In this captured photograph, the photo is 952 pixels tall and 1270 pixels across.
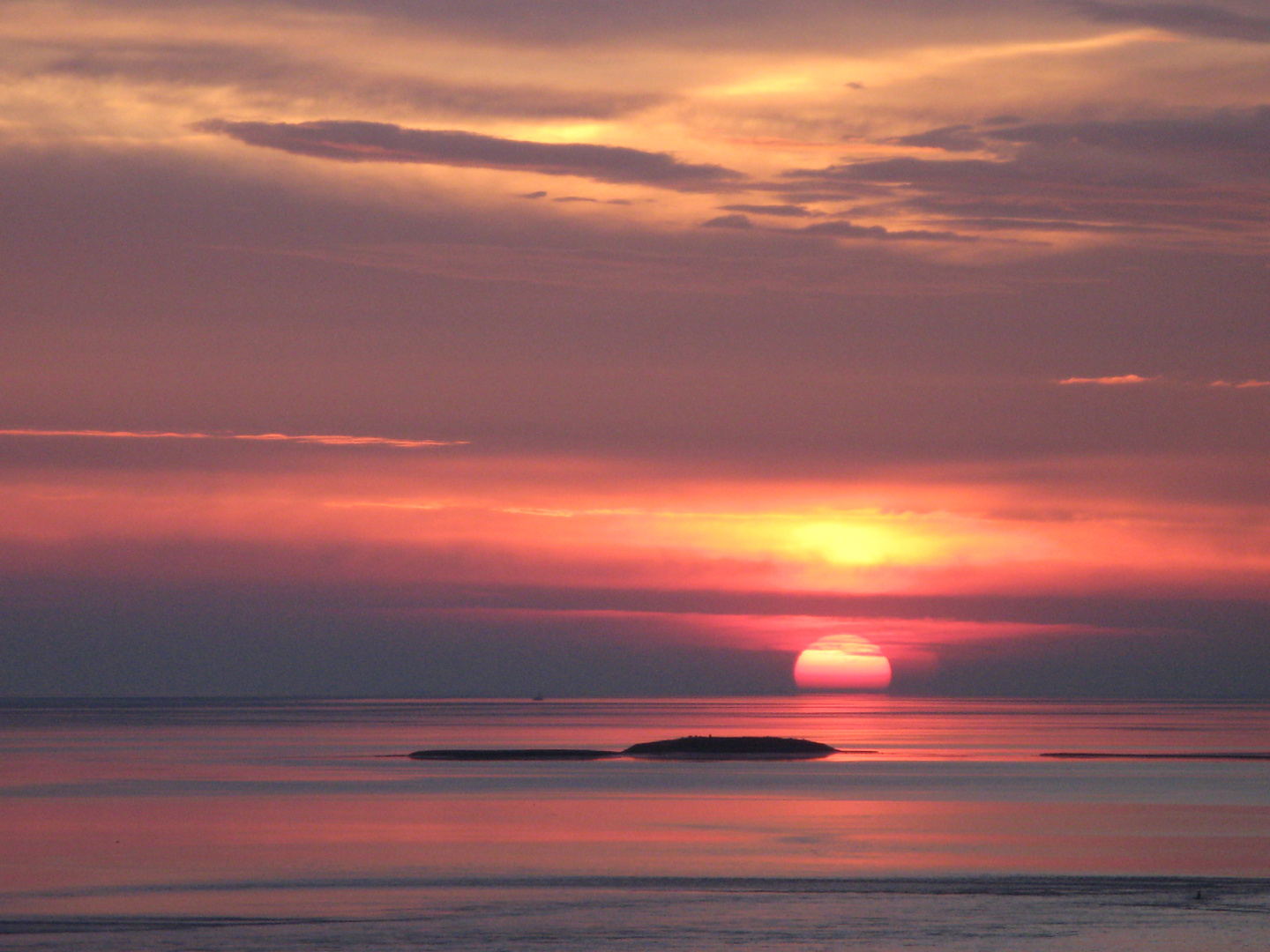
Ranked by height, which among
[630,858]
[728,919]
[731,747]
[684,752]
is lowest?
[728,919]

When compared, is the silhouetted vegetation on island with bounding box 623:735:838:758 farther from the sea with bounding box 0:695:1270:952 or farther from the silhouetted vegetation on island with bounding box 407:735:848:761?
the sea with bounding box 0:695:1270:952

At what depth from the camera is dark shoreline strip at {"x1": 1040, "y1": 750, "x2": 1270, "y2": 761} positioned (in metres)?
131

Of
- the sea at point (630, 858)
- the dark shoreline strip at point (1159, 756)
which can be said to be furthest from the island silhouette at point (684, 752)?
the dark shoreline strip at point (1159, 756)

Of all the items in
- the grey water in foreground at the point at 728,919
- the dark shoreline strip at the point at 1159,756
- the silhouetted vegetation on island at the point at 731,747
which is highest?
the silhouetted vegetation on island at the point at 731,747

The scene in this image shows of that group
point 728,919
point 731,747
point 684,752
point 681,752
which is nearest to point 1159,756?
point 731,747

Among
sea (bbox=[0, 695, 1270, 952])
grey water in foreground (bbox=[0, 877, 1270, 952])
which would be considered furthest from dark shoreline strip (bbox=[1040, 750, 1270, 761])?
grey water in foreground (bbox=[0, 877, 1270, 952])

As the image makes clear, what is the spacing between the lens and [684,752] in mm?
135625

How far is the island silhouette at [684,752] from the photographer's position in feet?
426

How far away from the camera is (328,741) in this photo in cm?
16112

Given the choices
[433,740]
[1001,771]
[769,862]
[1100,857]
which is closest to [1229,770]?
[1001,771]

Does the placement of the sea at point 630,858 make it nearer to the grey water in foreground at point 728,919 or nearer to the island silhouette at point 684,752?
the grey water in foreground at point 728,919

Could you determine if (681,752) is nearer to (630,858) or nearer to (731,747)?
(731,747)

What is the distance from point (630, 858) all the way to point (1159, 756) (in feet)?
290

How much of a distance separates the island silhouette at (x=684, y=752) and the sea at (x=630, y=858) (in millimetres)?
10589
